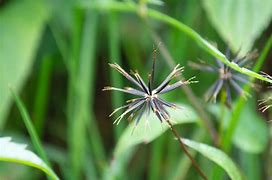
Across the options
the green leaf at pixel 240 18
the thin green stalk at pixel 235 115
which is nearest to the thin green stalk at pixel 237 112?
the thin green stalk at pixel 235 115

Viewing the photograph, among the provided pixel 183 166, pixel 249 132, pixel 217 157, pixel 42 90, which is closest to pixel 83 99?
pixel 42 90

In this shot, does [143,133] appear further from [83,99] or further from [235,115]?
[83,99]

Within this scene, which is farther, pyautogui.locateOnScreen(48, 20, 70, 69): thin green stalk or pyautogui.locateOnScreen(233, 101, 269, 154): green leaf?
pyautogui.locateOnScreen(48, 20, 70, 69): thin green stalk

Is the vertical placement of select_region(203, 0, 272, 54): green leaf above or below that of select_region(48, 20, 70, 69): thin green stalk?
below

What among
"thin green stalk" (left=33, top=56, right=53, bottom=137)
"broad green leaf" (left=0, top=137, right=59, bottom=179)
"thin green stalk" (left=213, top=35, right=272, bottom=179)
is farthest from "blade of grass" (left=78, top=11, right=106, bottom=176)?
→ "broad green leaf" (left=0, top=137, right=59, bottom=179)

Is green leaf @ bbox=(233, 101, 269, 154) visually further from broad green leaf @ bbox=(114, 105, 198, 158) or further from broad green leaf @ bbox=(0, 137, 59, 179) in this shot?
broad green leaf @ bbox=(0, 137, 59, 179)

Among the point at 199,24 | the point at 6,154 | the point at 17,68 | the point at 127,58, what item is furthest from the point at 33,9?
the point at 6,154

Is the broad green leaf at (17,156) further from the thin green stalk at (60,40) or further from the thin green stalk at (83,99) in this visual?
the thin green stalk at (60,40)
